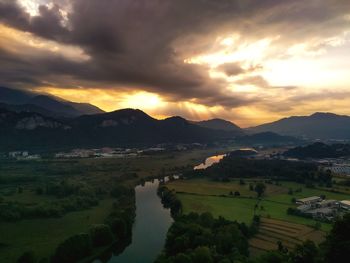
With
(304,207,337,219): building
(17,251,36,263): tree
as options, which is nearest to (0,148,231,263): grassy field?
(17,251,36,263): tree

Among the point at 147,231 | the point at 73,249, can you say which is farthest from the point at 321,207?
the point at 73,249

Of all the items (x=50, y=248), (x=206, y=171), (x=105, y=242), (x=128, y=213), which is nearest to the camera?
(x=50, y=248)

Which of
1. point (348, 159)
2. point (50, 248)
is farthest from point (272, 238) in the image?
point (348, 159)

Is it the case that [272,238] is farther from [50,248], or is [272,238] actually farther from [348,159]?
[348,159]

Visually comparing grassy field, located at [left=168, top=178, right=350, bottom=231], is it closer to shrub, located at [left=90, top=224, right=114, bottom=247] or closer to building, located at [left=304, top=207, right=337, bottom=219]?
building, located at [left=304, top=207, right=337, bottom=219]

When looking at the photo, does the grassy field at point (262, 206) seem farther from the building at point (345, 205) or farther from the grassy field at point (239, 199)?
the building at point (345, 205)

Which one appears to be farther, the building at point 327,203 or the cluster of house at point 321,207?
the building at point 327,203

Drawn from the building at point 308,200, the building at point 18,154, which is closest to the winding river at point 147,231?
the building at point 308,200

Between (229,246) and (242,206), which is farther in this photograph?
(242,206)
